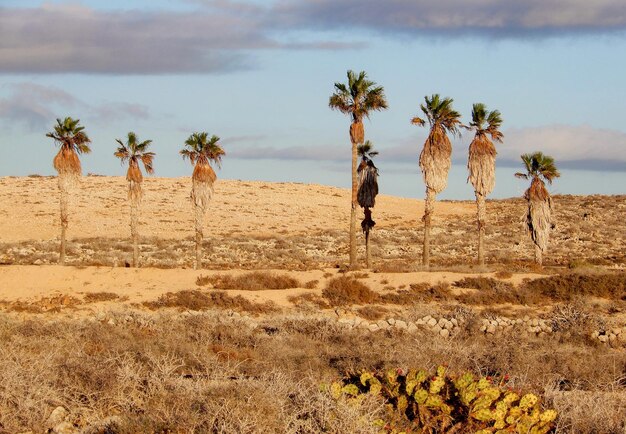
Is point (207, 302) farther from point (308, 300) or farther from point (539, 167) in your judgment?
point (539, 167)

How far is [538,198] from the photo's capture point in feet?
137

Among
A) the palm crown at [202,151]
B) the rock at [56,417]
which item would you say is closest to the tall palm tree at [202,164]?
the palm crown at [202,151]

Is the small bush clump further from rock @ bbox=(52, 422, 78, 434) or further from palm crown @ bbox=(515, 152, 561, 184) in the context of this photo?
palm crown @ bbox=(515, 152, 561, 184)

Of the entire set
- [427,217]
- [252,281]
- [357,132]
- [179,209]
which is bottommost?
[252,281]

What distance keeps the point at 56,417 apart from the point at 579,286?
76.2ft

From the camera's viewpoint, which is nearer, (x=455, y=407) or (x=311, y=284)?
(x=455, y=407)

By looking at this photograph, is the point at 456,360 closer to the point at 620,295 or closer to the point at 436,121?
the point at 620,295

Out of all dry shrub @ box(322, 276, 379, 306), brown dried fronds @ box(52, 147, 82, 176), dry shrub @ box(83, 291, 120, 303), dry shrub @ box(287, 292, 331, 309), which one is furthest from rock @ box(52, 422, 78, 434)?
brown dried fronds @ box(52, 147, 82, 176)

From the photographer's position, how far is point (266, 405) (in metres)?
9.52

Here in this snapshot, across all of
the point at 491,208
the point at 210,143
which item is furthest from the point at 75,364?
the point at 491,208

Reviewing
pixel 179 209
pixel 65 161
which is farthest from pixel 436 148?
pixel 179 209

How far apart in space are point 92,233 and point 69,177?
1239 inches

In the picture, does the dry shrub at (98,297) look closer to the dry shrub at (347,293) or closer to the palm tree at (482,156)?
the dry shrub at (347,293)

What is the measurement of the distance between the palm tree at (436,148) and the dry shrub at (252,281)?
8.15 meters
